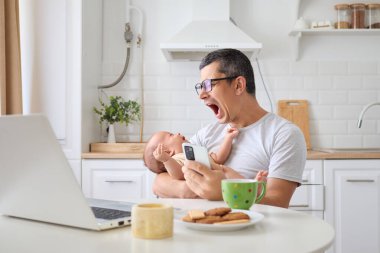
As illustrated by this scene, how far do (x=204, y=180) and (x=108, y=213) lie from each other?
1.25 ft

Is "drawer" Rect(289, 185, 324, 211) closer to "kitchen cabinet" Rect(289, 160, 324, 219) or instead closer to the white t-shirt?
"kitchen cabinet" Rect(289, 160, 324, 219)

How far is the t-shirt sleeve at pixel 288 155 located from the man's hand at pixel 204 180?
0.98 feet

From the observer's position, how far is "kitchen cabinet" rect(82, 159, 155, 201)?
302 cm

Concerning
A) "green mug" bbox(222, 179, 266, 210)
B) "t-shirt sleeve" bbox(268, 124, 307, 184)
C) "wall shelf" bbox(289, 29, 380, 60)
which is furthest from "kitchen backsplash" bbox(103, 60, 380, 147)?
"green mug" bbox(222, 179, 266, 210)

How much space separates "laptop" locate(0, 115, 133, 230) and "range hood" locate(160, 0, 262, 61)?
2.08 meters

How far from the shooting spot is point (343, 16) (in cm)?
360

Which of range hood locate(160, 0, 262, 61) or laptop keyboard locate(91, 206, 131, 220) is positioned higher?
range hood locate(160, 0, 262, 61)

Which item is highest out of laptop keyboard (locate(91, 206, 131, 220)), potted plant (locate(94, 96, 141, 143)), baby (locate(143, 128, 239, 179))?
potted plant (locate(94, 96, 141, 143))

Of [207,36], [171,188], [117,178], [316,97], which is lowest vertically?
[117,178]

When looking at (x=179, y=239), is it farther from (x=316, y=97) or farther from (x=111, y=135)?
(x=316, y=97)

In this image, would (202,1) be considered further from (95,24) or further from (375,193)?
(375,193)

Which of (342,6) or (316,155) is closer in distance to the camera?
(316,155)

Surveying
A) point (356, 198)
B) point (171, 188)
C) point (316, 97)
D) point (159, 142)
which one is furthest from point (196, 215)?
point (316, 97)

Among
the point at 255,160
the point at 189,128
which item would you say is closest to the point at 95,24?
the point at 189,128
